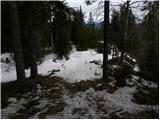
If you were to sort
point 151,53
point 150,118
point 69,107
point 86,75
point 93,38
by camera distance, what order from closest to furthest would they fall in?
point 150,118 → point 69,107 → point 151,53 → point 86,75 → point 93,38

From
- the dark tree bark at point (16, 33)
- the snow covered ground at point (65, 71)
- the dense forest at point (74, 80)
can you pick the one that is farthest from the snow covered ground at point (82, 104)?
the snow covered ground at point (65, 71)

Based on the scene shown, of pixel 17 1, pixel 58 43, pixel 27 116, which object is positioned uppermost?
pixel 17 1

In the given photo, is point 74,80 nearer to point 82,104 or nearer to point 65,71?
point 65,71

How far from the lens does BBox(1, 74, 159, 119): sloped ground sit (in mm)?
7971

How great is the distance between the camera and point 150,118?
7.37 meters

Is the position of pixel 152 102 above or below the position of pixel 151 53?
below

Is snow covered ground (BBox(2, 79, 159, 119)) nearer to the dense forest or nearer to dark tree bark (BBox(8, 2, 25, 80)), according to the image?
the dense forest

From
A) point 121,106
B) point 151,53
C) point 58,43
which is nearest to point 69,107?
point 121,106

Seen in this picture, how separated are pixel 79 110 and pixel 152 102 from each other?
269cm

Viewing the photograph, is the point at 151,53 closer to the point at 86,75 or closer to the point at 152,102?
the point at 152,102

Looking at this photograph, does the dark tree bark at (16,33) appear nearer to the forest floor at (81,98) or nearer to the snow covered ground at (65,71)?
the forest floor at (81,98)

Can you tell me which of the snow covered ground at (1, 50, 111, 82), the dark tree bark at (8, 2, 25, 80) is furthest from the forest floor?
the dark tree bark at (8, 2, 25, 80)

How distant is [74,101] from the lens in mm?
9297

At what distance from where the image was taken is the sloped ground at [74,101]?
797 centimetres
